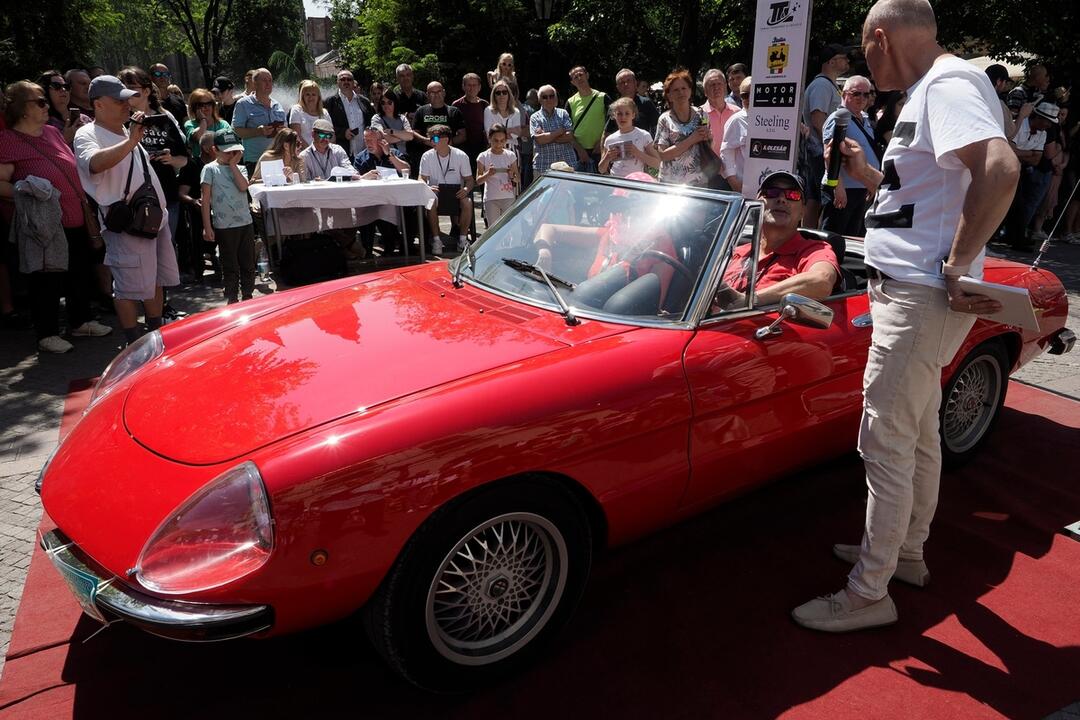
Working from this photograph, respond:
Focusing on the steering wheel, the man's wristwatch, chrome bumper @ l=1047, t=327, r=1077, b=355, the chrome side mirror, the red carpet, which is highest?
the man's wristwatch

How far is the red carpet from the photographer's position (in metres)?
2.51

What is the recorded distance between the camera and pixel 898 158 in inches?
102

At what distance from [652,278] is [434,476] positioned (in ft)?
4.21

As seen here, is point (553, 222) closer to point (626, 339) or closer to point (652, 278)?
point (652, 278)

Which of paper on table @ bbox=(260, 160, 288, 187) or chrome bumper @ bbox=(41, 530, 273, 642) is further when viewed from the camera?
paper on table @ bbox=(260, 160, 288, 187)

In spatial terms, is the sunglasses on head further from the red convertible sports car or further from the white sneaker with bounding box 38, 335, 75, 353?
the white sneaker with bounding box 38, 335, 75, 353

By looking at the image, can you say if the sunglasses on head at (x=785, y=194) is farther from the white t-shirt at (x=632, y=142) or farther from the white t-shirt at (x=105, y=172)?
the white t-shirt at (x=632, y=142)

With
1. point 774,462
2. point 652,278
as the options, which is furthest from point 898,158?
point 774,462

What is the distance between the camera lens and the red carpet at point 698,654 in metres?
2.51

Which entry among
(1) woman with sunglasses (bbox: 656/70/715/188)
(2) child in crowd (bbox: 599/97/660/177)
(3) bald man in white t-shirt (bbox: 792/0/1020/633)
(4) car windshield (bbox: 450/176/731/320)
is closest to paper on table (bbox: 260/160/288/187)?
(2) child in crowd (bbox: 599/97/660/177)

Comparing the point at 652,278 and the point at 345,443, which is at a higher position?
the point at 652,278

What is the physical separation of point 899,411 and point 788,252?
3.86 ft

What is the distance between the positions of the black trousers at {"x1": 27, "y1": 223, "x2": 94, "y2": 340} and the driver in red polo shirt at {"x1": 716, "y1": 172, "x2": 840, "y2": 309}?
5.39m

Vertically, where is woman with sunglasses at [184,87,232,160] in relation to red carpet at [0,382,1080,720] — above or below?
above
